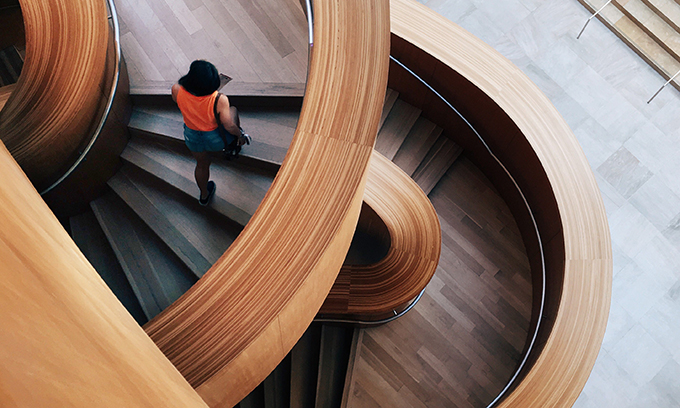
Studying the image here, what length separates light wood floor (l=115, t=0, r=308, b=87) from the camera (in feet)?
13.4

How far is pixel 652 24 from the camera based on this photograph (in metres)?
5.73

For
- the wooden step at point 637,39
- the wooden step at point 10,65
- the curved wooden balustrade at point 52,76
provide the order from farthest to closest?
the wooden step at point 10,65, the wooden step at point 637,39, the curved wooden balustrade at point 52,76

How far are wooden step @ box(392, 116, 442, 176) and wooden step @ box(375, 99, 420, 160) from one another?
0.40 feet

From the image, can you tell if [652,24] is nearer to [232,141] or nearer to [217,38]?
[217,38]

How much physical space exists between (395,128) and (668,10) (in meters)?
3.70

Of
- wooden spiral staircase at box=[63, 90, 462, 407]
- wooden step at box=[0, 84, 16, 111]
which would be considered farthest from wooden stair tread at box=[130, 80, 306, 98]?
wooden step at box=[0, 84, 16, 111]

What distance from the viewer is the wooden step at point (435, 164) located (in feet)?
17.3

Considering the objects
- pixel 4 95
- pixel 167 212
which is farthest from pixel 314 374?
pixel 4 95

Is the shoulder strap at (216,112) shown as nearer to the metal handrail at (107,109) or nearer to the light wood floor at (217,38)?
the light wood floor at (217,38)

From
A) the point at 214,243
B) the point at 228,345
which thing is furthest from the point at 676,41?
the point at 228,345

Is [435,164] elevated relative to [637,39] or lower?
lower

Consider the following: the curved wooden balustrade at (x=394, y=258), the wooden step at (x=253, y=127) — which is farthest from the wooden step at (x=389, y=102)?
the wooden step at (x=253, y=127)

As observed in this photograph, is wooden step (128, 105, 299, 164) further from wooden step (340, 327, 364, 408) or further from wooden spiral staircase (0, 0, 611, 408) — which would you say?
wooden step (340, 327, 364, 408)

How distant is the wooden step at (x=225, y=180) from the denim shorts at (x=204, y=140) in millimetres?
421
